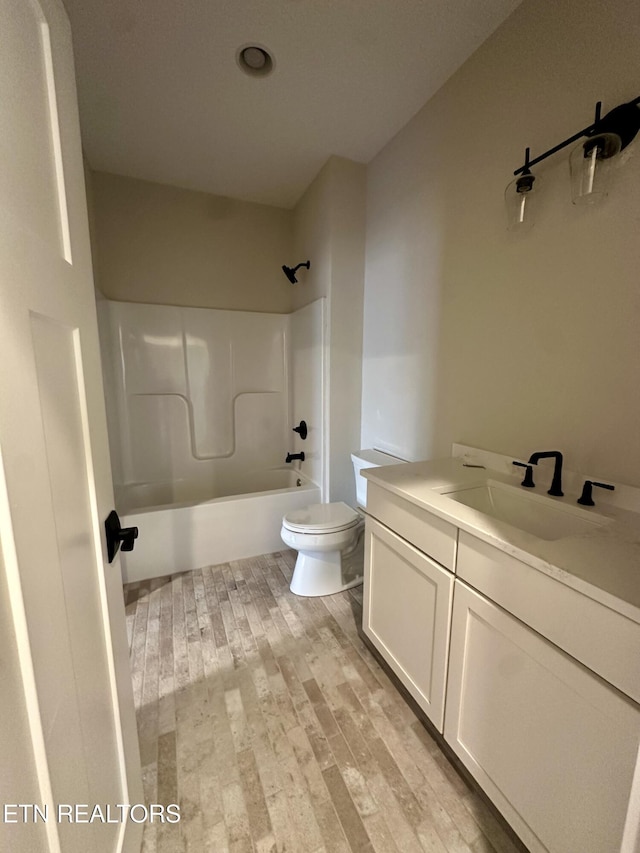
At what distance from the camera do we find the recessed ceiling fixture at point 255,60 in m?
1.48

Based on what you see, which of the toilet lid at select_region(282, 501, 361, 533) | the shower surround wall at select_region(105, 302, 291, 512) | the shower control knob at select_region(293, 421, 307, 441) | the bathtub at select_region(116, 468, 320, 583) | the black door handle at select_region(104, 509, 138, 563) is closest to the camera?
the black door handle at select_region(104, 509, 138, 563)

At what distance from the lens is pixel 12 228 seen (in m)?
0.46

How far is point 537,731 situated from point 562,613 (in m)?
0.33

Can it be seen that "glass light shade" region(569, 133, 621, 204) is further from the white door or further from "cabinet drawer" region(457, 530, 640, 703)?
the white door

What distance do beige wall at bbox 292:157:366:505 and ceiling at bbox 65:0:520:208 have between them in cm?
18

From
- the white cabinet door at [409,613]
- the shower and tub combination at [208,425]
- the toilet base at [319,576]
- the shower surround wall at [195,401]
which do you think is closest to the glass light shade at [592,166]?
the white cabinet door at [409,613]

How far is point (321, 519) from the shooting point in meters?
1.96

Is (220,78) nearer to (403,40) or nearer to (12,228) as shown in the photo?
(403,40)

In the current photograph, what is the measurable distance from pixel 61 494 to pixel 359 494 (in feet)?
5.71

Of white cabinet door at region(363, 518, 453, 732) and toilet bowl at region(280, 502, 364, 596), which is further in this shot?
toilet bowl at region(280, 502, 364, 596)

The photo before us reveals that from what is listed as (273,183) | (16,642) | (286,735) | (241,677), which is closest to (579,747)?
(286,735)

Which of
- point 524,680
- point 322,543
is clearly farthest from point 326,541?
point 524,680

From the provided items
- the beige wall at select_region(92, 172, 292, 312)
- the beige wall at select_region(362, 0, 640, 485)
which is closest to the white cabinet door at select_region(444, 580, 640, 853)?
the beige wall at select_region(362, 0, 640, 485)

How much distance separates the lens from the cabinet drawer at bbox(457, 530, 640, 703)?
652 mm
